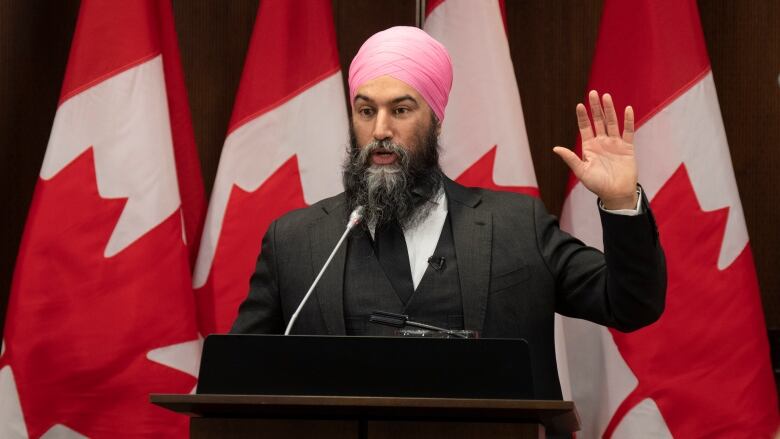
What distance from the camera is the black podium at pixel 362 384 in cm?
163

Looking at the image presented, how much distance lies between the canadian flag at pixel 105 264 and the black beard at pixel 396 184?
0.78 metres

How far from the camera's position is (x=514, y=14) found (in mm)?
3729

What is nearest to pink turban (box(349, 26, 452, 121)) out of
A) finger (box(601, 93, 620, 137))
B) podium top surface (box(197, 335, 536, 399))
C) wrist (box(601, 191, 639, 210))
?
finger (box(601, 93, 620, 137))

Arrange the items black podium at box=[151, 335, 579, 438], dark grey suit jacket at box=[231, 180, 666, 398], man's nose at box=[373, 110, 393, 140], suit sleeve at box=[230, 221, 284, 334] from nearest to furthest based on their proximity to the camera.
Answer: black podium at box=[151, 335, 579, 438]
dark grey suit jacket at box=[231, 180, 666, 398]
suit sleeve at box=[230, 221, 284, 334]
man's nose at box=[373, 110, 393, 140]

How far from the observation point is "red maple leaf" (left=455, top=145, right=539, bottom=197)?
3207mm

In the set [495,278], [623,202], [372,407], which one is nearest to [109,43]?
[495,278]

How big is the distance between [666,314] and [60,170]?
5.78 ft

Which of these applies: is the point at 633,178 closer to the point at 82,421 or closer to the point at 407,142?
the point at 407,142

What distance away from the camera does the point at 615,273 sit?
211 centimetres

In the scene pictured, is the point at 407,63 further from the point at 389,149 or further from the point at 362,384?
the point at 362,384

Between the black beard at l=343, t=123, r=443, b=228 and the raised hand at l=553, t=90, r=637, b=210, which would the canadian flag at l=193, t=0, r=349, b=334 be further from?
the raised hand at l=553, t=90, r=637, b=210

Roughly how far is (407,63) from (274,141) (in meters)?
0.88

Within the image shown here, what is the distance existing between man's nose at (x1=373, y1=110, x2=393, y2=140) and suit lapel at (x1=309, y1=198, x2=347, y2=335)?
0.62ft

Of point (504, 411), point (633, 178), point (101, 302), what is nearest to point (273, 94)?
point (101, 302)
